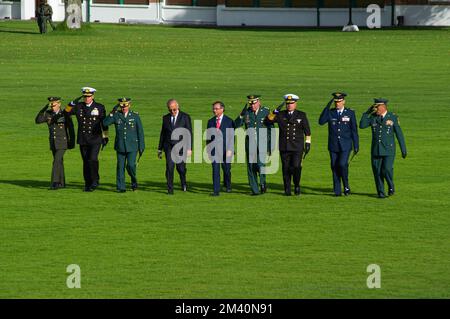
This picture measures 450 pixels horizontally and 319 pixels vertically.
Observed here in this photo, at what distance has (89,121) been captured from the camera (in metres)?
28.8

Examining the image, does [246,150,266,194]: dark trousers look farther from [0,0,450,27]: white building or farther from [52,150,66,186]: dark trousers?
[0,0,450,27]: white building

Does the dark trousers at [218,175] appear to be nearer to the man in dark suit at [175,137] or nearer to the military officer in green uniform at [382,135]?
the man in dark suit at [175,137]

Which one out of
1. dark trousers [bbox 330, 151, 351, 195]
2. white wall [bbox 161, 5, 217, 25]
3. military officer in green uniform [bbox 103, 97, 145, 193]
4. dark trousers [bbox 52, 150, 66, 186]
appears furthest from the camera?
white wall [bbox 161, 5, 217, 25]

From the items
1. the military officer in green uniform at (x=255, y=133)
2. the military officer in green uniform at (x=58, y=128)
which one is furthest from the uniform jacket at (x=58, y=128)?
the military officer in green uniform at (x=255, y=133)

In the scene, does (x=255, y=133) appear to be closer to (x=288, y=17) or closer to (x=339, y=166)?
(x=339, y=166)

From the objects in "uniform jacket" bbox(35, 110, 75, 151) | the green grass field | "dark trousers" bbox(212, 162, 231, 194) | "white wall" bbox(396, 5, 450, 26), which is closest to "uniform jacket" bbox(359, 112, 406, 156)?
the green grass field

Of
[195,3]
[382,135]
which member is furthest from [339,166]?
[195,3]

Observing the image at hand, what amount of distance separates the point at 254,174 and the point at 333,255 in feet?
20.4

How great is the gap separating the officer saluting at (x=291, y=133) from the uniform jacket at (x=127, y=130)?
2798mm

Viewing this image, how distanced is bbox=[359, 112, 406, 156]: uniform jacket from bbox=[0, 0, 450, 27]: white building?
55325mm

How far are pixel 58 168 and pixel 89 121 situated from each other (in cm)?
150

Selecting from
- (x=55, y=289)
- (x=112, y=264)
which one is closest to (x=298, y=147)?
(x=112, y=264)

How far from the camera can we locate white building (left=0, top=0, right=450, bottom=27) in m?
83.4
